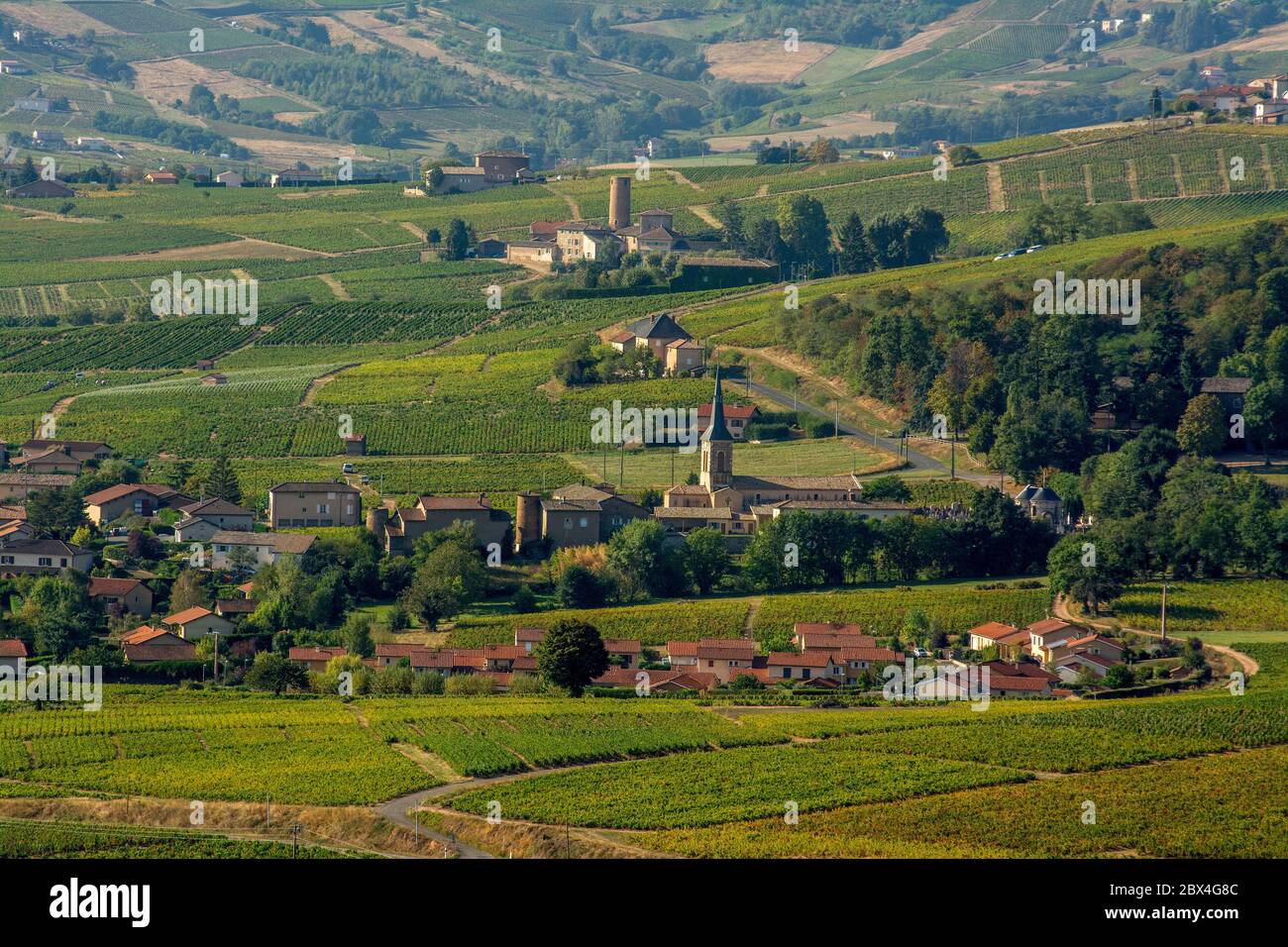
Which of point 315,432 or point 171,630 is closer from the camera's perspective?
point 171,630

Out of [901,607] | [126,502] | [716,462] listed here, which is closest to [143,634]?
[126,502]

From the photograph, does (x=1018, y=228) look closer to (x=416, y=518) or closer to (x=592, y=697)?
(x=416, y=518)

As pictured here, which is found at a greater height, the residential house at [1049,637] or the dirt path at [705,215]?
the dirt path at [705,215]

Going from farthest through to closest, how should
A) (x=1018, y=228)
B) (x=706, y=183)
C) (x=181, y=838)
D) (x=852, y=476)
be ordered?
1. (x=706, y=183)
2. (x=1018, y=228)
3. (x=852, y=476)
4. (x=181, y=838)

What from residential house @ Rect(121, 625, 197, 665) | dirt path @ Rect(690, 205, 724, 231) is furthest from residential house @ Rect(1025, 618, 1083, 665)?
dirt path @ Rect(690, 205, 724, 231)

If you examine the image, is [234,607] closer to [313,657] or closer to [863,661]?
[313,657]

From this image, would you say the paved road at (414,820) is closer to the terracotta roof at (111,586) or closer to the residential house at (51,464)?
the terracotta roof at (111,586)

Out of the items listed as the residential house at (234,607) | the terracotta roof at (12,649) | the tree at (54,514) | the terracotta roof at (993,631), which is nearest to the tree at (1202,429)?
the terracotta roof at (993,631)

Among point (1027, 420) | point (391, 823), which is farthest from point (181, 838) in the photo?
point (1027, 420)
